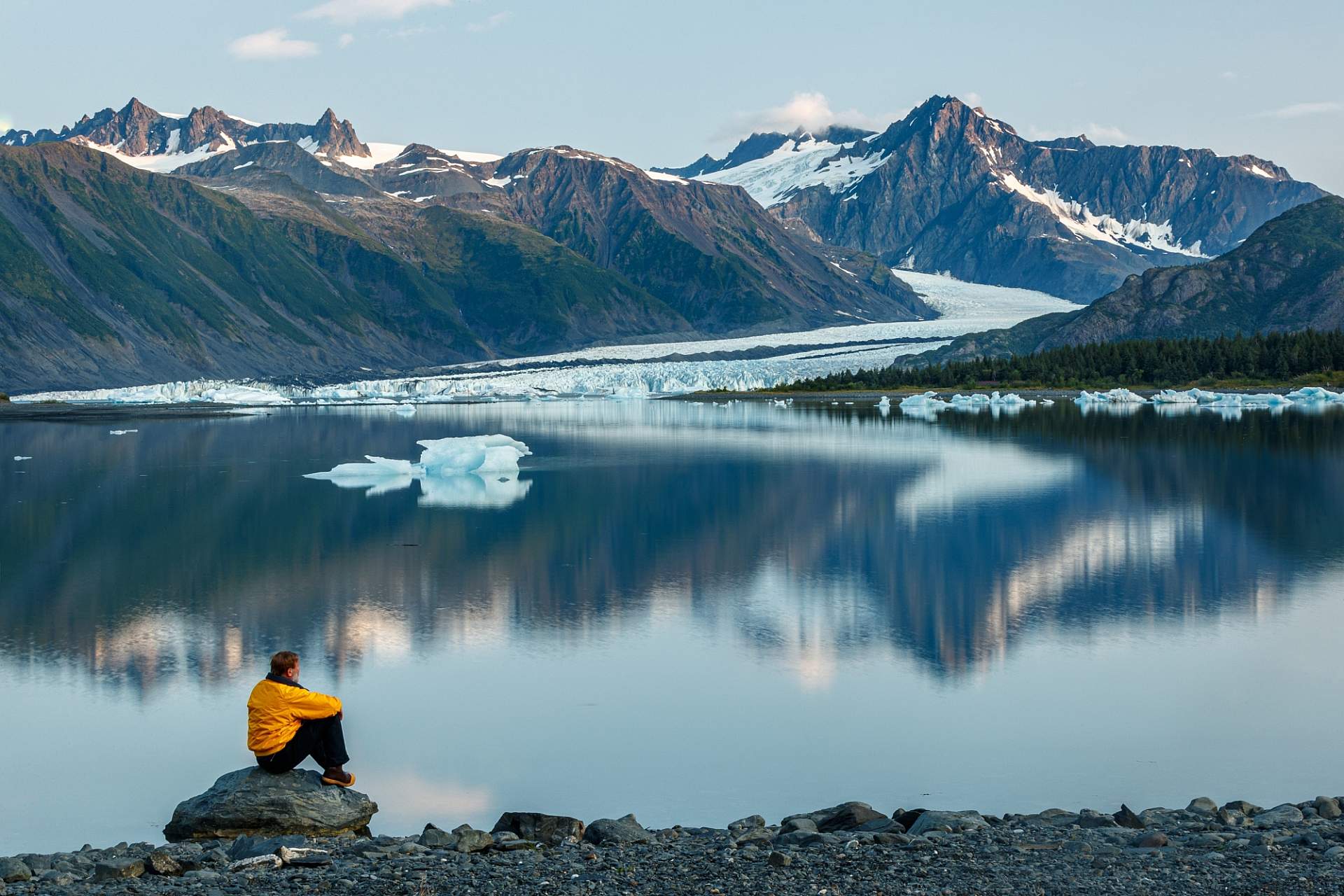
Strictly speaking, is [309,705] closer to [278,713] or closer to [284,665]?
[278,713]

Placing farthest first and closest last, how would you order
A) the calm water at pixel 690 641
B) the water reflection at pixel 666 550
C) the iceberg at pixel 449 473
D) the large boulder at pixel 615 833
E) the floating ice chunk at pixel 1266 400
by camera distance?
1. the floating ice chunk at pixel 1266 400
2. the iceberg at pixel 449 473
3. the water reflection at pixel 666 550
4. the calm water at pixel 690 641
5. the large boulder at pixel 615 833

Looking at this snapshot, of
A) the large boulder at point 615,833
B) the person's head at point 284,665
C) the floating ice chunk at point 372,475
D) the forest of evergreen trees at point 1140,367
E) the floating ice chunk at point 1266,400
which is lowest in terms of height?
the large boulder at point 615,833

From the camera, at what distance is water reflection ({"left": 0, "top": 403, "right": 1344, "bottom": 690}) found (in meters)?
21.0

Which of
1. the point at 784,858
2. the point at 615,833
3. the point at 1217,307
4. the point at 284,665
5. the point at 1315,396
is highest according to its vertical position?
the point at 1217,307

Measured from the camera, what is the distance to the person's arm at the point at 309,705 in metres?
12.9

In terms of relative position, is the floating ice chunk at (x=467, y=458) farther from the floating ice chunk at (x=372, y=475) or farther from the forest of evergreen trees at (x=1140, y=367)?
the forest of evergreen trees at (x=1140, y=367)

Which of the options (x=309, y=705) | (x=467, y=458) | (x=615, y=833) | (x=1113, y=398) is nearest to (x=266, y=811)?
(x=309, y=705)

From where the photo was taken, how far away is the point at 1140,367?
132250 mm

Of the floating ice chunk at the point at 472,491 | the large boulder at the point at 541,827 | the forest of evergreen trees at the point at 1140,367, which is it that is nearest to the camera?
the large boulder at the point at 541,827

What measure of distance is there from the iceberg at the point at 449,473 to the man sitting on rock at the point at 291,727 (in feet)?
98.1

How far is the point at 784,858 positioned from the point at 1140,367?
131 meters

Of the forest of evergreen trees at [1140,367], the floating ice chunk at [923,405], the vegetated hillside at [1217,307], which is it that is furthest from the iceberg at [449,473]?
the vegetated hillside at [1217,307]

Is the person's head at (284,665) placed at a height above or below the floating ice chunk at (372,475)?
below

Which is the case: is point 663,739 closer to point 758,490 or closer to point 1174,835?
point 1174,835
